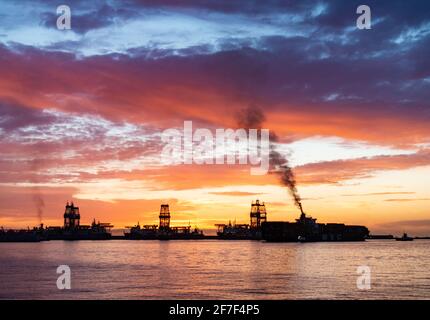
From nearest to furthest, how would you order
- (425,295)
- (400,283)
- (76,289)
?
(425,295) < (76,289) < (400,283)

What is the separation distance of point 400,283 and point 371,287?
679cm

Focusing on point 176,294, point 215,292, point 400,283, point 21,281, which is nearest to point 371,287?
point 400,283

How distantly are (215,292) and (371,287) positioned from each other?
61.1ft

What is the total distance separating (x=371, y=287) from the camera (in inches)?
2359

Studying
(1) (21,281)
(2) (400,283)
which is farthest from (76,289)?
(2) (400,283)

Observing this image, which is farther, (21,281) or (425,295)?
(21,281)
